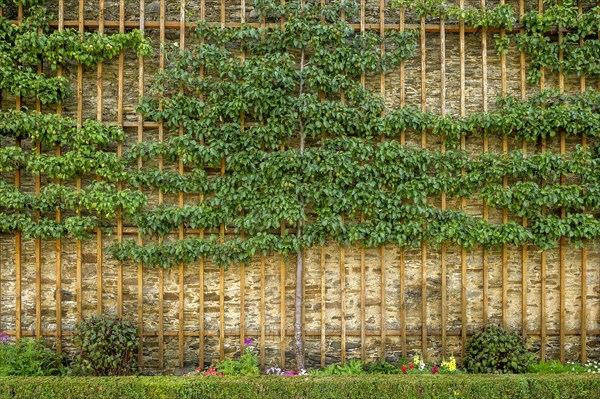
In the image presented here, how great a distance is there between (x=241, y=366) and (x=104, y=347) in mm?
1504

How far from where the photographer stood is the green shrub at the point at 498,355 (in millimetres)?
4965

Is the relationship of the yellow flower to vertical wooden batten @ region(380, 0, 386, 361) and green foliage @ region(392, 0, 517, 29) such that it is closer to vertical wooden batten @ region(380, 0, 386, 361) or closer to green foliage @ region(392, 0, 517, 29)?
vertical wooden batten @ region(380, 0, 386, 361)

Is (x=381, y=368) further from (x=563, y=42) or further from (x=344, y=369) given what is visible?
(x=563, y=42)

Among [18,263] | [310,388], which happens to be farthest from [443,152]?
[18,263]

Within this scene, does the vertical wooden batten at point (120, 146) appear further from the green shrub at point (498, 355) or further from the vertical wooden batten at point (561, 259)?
the vertical wooden batten at point (561, 259)

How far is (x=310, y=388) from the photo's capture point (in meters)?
4.32

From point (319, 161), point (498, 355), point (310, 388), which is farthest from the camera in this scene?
point (319, 161)

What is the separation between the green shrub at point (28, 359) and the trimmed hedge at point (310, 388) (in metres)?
0.59

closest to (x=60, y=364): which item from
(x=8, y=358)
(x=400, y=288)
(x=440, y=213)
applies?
(x=8, y=358)

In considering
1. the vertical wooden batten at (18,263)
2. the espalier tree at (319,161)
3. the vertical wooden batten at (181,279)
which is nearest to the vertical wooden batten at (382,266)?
the espalier tree at (319,161)

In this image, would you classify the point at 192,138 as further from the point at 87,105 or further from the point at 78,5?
the point at 78,5

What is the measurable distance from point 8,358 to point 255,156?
11.5ft

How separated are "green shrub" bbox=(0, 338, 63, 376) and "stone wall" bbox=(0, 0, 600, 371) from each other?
18 centimetres

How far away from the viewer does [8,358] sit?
4895 millimetres
